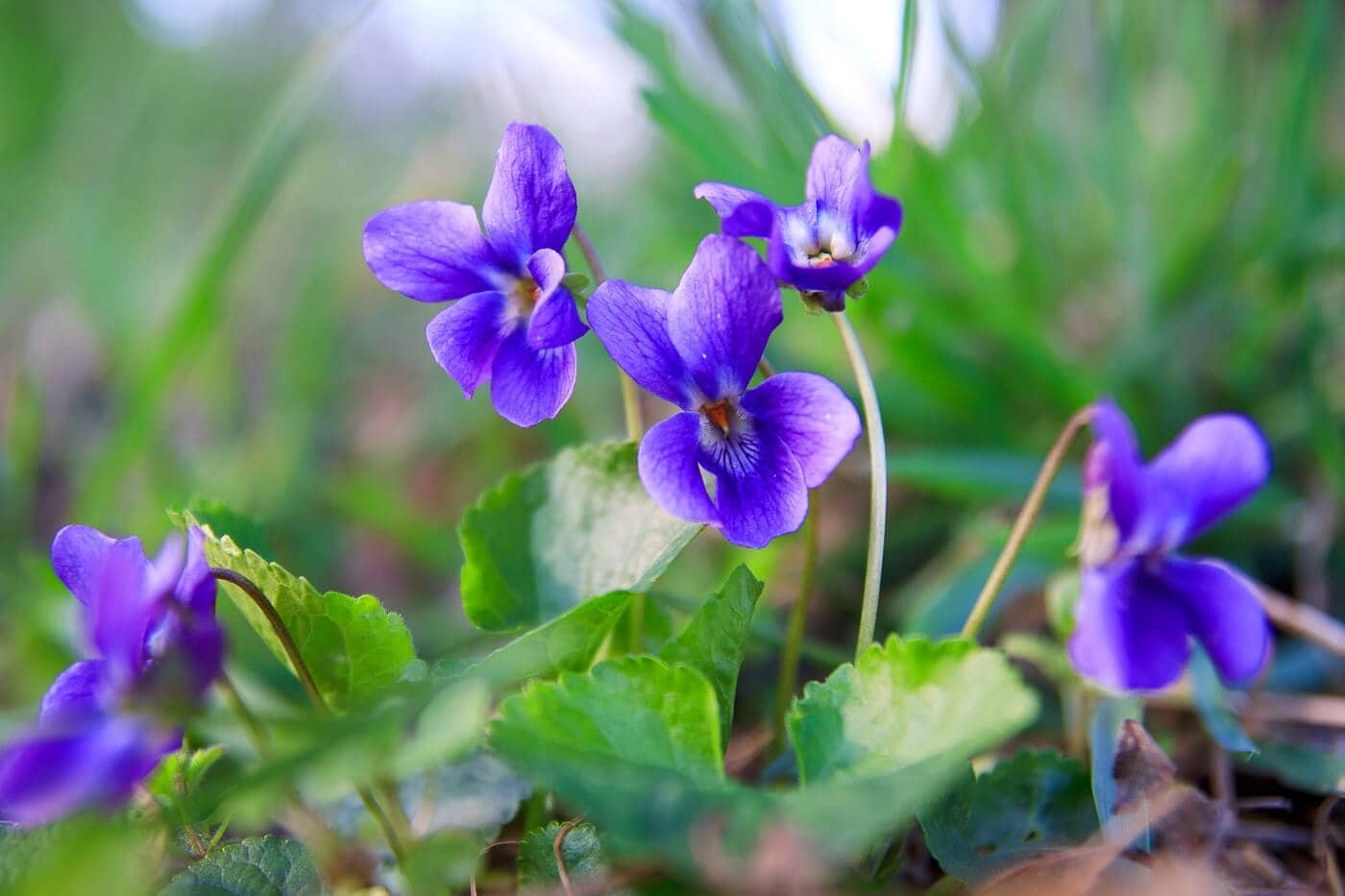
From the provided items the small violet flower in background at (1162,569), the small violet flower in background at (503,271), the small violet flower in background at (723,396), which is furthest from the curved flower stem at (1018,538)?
the small violet flower in background at (503,271)

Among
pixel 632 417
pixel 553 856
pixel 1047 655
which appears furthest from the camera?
pixel 1047 655

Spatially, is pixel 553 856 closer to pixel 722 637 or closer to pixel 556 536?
pixel 722 637

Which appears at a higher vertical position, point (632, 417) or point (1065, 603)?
point (632, 417)

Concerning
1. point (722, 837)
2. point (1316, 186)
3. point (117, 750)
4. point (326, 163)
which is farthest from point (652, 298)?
point (326, 163)

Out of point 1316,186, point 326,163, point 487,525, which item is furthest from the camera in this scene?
point 326,163

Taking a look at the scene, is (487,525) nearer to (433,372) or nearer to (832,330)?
(832,330)

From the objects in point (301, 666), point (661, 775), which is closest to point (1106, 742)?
point (661, 775)

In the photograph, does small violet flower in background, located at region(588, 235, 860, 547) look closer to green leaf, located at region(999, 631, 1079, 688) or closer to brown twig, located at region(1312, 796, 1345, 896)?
green leaf, located at region(999, 631, 1079, 688)
